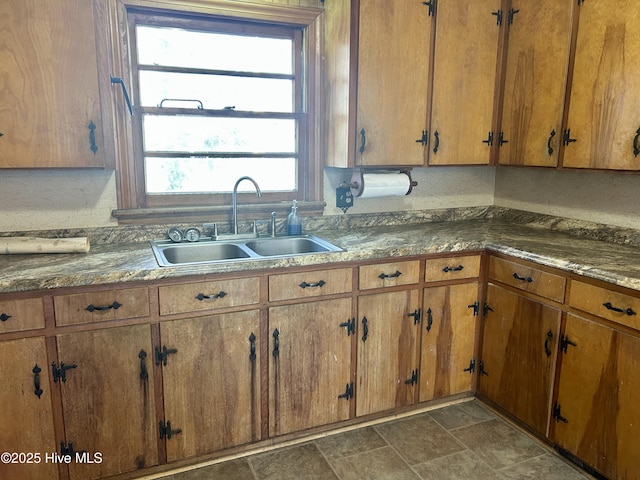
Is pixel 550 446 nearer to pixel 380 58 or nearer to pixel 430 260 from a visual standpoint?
pixel 430 260

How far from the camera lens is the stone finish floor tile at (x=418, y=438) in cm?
225

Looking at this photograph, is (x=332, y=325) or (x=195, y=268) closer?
(x=195, y=268)

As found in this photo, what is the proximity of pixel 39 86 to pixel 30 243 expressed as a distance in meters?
0.64

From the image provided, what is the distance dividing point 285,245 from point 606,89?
1.66 m

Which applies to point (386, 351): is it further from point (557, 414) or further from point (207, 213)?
point (207, 213)

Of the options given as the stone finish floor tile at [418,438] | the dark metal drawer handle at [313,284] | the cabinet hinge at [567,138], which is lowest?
the stone finish floor tile at [418,438]

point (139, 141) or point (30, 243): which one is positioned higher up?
point (139, 141)

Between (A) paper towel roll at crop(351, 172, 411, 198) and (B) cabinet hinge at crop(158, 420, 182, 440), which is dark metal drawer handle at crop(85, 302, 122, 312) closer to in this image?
(B) cabinet hinge at crop(158, 420, 182, 440)

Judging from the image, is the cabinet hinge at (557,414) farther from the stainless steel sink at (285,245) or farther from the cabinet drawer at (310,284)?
the stainless steel sink at (285,245)

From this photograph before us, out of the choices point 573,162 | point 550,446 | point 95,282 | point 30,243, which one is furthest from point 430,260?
point 30,243

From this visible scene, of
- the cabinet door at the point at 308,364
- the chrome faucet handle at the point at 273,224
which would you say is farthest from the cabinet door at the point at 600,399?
the chrome faucet handle at the point at 273,224

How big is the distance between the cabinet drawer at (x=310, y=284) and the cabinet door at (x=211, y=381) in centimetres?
14

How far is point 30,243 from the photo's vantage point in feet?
6.70

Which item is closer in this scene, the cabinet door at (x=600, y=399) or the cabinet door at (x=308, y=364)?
the cabinet door at (x=600, y=399)
